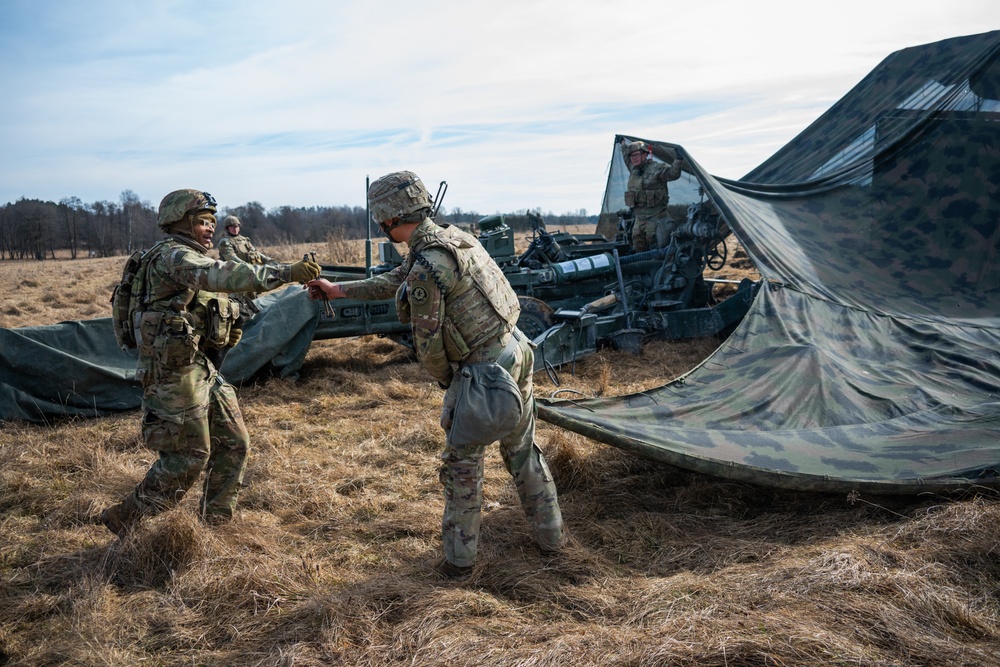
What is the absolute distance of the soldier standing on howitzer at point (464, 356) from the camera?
3.33 meters

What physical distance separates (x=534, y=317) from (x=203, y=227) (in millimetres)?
4774

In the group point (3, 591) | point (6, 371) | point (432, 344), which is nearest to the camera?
point (432, 344)

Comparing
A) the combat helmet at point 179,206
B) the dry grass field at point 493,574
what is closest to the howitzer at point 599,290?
the dry grass field at point 493,574

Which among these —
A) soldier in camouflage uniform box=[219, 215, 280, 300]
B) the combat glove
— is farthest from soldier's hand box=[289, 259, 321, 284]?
soldier in camouflage uniform box=[219, 215, 280, 300]

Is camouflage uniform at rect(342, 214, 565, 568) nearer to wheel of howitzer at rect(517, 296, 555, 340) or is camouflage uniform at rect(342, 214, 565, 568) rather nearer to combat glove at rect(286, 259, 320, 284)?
combat glove at rect(286, 259, 320, 284)

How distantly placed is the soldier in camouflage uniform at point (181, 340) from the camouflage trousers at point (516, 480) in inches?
48.7

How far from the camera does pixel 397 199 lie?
3.47 meters

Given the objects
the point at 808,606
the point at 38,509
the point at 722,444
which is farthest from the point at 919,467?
the point at 38,509

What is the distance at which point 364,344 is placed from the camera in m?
9.73

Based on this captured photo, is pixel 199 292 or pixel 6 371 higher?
pixel 199 292

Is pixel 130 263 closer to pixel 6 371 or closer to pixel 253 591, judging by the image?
pixel 253 591

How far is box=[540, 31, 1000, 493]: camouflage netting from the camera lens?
14.0ft

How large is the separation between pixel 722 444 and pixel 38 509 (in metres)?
4.39

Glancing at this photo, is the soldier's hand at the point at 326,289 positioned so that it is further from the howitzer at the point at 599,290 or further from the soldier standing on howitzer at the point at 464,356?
the howitzer at the point at 599,290
